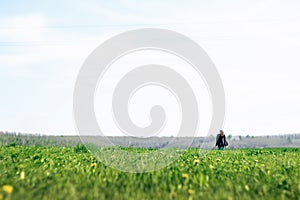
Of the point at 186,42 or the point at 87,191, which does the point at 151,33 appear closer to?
the point at 186,42

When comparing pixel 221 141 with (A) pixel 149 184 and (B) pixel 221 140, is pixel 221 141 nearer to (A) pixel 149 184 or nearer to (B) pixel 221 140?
A: (B) pixel 221 140

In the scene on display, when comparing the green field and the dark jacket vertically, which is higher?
the dark jacket

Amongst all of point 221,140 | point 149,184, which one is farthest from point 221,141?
point 149,184

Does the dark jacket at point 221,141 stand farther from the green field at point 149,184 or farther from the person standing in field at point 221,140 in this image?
the green field at point 149,184

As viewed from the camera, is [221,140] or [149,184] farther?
[221,140]

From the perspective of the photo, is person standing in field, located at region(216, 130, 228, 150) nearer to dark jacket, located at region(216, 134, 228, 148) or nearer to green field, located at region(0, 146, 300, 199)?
dark jacket, located at region(216, 134, 228, 148)

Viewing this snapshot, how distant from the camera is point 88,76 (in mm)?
12734

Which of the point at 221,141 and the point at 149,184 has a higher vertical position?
the point at 221,141

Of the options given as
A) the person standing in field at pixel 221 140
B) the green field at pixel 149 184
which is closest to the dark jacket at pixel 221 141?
the person standing in field at pixel 221 140

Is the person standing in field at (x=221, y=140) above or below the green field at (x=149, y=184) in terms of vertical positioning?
above

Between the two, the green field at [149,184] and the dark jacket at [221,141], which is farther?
the dark jacket at [221,141]

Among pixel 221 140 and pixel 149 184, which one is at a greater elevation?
pixel 221 140

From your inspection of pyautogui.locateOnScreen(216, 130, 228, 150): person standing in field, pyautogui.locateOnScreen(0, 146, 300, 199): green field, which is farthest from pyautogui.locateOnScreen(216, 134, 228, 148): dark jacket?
pyautogui.locateOnScreen(0, 146, 300, 199): green field

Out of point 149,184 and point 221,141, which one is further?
point 221,141
